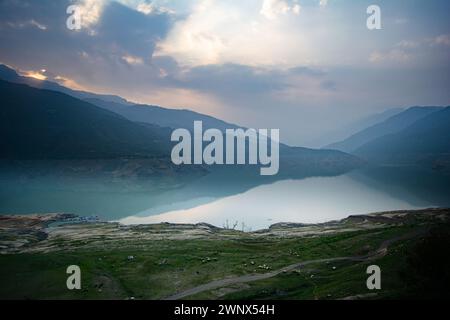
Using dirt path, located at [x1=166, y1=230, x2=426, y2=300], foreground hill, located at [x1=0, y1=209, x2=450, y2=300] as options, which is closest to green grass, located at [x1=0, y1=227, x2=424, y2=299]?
foreground hill, located at [x1=0, y1=209, x2=450, y2=300]

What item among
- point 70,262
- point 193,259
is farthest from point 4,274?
point 193,259

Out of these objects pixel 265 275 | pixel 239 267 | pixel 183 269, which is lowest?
pixel 183 269

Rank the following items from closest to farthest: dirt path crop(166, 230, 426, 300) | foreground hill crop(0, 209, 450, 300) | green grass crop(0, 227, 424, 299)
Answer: foreground hill crop(0, 209, 450, 300) < green grass crop(0, 227, 424, 299) < dirt path crop(166, 230, 426, 300)

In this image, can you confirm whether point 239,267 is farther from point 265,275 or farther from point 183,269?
point 183,269

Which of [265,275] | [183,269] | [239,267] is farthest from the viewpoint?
[183,269]

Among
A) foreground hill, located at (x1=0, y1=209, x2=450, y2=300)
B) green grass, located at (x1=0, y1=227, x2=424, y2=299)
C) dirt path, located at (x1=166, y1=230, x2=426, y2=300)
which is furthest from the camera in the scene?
dirt path, located at (x1=166, y1=230, x2=426, y2=300)


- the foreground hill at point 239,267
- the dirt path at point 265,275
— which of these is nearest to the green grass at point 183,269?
the foreground hill at point 239,267

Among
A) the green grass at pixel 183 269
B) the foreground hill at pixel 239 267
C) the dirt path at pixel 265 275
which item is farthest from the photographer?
the dirt path at pixel 265 275

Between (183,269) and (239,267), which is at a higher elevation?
(239,267)

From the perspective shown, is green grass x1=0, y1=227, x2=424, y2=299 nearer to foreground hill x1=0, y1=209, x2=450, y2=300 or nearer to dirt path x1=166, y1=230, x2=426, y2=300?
foreground hill x1=0, y1=209, x2=450, y2=300

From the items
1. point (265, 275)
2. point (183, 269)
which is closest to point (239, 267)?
point (265, 275)

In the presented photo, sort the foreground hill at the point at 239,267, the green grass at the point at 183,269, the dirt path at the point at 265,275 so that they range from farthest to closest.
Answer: the dirt path at the point at 265,275
the green grass at the point at 183,269
the foreground hill at the point at 239,267

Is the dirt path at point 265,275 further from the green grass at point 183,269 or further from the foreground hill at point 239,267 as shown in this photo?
the green grass at point 183,269

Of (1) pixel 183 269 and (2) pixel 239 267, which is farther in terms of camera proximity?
(1) pixel 183 269
